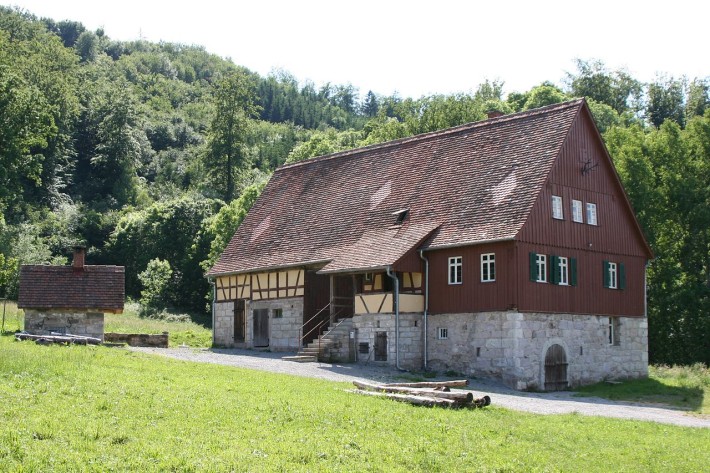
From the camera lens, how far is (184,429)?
57.5 ft

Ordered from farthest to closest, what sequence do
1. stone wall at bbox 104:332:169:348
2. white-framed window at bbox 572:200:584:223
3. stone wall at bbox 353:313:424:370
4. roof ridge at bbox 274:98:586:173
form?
stone wall at bbox 104:332:169:348, roof ridge at bbox 274:98:586:173, white-framed window at bbox 572:200:584:223, stone wall at bbox 353:313:424:370

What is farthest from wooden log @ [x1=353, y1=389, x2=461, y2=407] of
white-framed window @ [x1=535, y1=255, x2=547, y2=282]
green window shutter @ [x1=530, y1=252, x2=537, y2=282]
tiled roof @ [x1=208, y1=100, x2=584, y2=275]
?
white-framed window @ [x1=535, y1=255, x2=547, y2=282]

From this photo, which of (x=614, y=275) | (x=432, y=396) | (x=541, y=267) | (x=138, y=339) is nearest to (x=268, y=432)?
(x=432, y=396)

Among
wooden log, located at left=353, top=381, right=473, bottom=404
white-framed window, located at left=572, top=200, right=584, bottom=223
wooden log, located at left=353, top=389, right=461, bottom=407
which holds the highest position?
white-framed window, located at left=572, top=200, right=584, bottom=223

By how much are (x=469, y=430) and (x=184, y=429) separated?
Answer: 587 cm

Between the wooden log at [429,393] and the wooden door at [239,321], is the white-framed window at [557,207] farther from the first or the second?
the wooden door at [239,321]

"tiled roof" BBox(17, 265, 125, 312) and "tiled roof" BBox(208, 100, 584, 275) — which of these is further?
"tiled roof" BBox(17, 265, 125, 312)

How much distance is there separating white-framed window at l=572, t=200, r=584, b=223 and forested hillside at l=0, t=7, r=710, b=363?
44.4ft

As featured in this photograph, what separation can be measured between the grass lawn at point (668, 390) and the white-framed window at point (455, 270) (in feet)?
18.6

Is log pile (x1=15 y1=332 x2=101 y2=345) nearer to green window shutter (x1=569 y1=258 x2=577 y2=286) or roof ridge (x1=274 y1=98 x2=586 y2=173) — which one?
roof ridge (x1=274 y1=98 x2=586 y2=173)

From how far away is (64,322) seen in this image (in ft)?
121

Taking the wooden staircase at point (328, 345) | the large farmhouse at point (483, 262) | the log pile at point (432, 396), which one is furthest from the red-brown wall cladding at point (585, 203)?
the log pile at point (432, 396)

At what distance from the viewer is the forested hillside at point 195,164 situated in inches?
1912

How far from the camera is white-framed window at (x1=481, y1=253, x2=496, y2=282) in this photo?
1318 inches
